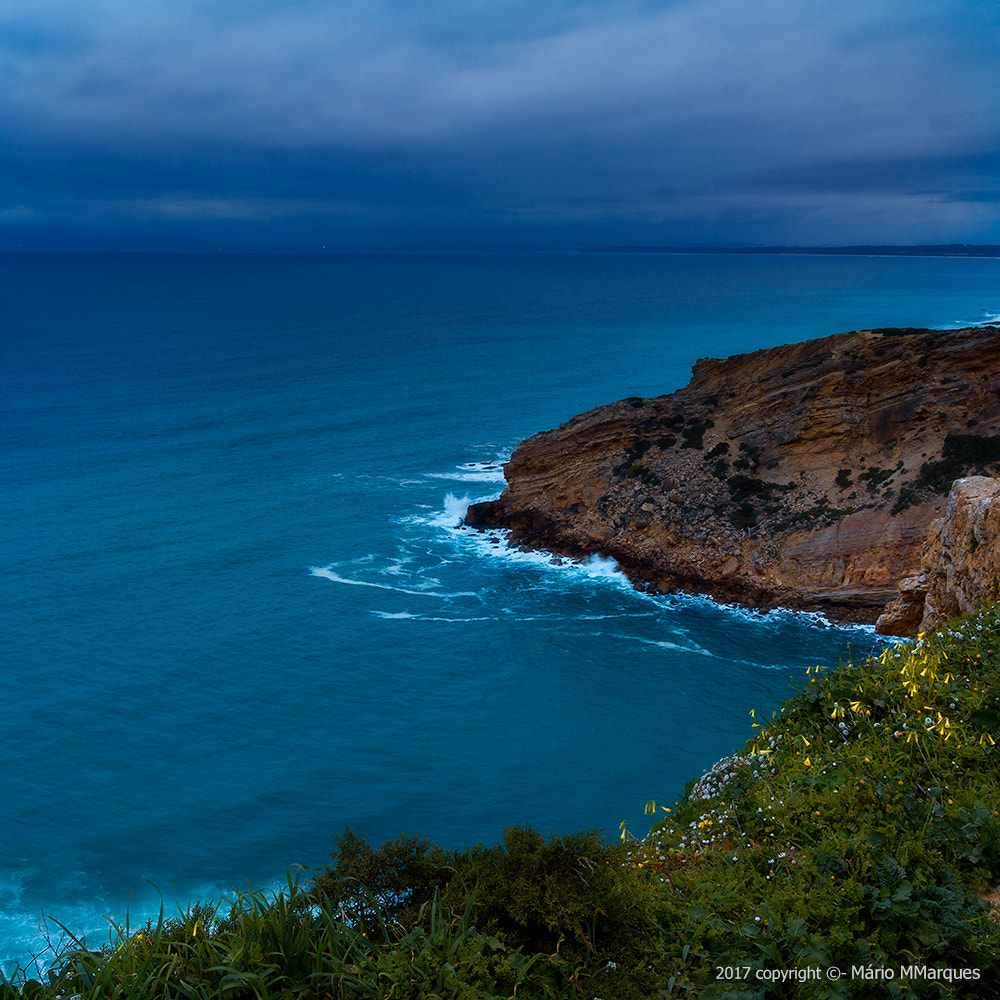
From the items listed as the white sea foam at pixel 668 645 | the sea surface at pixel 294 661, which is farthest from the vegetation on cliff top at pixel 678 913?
the white sea foam at pixel 668 645

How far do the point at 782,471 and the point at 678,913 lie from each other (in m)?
49.0

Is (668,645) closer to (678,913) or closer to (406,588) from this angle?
(406,588)

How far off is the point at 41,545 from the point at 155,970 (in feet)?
166

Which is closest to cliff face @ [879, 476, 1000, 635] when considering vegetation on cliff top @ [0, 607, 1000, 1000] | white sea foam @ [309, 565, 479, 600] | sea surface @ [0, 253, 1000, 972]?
vegetation on cliff top @ [0, 607, 1000, 1000]

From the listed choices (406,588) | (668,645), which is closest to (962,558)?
(668,645)

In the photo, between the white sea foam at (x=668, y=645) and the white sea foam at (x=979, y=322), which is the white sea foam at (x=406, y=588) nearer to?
the white sea foam at (x=668, y=645)

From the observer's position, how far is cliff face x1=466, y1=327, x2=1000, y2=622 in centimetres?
4656

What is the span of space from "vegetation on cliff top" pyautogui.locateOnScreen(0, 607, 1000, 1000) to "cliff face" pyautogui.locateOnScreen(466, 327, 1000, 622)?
124ft

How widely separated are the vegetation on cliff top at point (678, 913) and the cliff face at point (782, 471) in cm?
3784

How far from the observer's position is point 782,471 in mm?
53500

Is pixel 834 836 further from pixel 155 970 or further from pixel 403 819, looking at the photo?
pixel 403 819

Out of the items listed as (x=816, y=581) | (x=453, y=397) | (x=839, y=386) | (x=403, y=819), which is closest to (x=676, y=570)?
(x=816, y=581)

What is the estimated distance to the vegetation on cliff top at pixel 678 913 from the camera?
6.90 m

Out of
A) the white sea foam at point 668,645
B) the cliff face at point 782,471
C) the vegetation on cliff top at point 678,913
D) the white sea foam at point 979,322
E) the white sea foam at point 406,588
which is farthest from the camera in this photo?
the white sea foam at point 979,322
